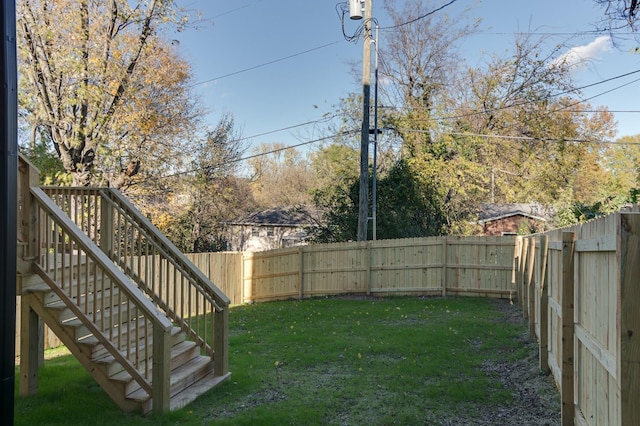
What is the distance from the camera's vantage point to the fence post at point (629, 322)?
6.26ft

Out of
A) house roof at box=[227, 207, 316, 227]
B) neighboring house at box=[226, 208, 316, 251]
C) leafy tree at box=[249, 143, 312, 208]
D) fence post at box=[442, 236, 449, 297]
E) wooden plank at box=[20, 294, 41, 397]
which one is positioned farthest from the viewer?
leafy tree at box=[249, 143, 312, 208]

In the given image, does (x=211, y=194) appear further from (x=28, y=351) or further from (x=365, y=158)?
(x=28, y=351)

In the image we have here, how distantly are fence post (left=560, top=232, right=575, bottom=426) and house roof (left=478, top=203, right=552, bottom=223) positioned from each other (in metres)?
18.9

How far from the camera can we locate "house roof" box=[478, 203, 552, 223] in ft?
73.5

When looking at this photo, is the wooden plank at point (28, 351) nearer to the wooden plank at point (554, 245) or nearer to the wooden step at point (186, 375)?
the wooden step at point (186, 375)

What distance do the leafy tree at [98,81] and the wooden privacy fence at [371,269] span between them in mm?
4092

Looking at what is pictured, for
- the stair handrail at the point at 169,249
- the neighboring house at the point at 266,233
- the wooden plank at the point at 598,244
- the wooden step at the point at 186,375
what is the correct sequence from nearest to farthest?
1. the wooden plank at the point at 598,244
2. the wooden step at the point at 186,375
3. the stair handrail at the point at 169,249
4. the neighboring house at the point at 266,233

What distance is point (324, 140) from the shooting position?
21.6m

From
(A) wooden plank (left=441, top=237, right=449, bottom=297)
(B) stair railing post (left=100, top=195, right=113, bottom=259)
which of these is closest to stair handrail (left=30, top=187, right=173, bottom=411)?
(B) stair railing post (left=100, top=195, right=113, bottom=259)

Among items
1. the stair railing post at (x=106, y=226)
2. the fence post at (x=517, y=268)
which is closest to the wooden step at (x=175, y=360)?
the stair railing post at (x=106, y=226)

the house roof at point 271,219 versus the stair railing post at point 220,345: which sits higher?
the house roof at point 271,219

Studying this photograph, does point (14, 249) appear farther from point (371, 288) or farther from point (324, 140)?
point (324, 140)

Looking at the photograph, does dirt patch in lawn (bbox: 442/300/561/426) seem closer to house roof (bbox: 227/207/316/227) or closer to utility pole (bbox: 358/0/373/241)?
utility pole (bbox: 358/0/373/241)

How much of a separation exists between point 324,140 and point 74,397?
1769 centimetres
